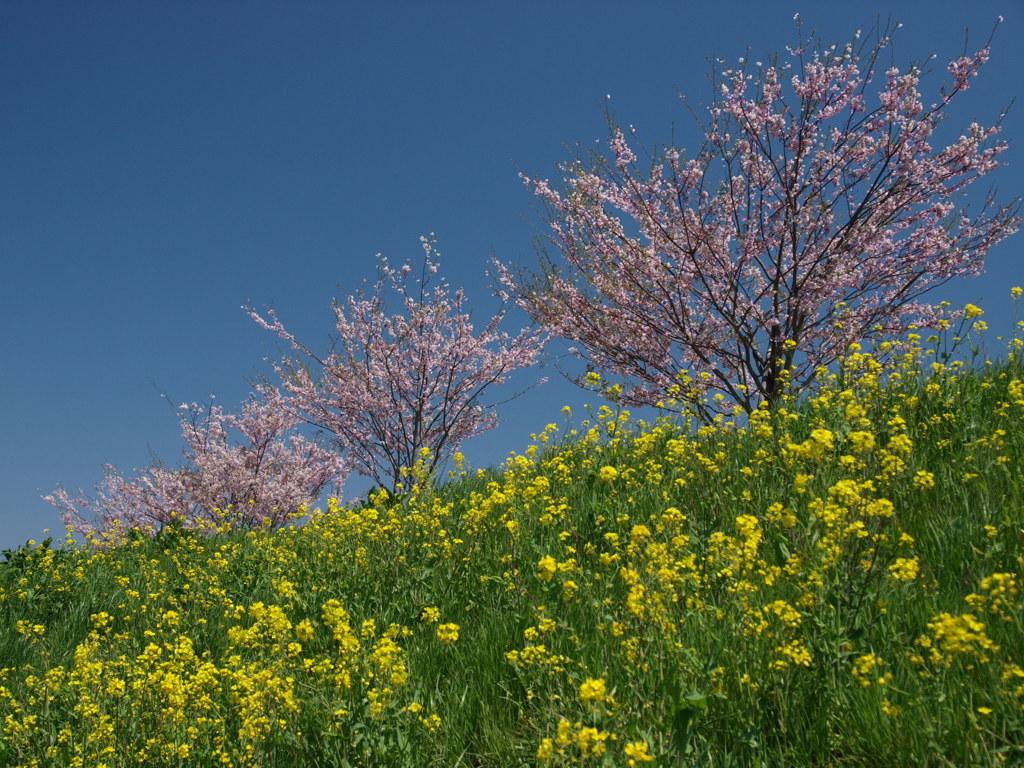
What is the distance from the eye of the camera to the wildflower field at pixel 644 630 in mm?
2658

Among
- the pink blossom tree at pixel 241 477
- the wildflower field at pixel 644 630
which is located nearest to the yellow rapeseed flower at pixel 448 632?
the wildflower field at pixel 644 630

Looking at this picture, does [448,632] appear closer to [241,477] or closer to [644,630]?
[644,630]

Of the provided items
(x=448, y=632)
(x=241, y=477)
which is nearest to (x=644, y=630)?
(x=448, y=632)

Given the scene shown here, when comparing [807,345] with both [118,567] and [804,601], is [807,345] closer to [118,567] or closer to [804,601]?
[804,601]

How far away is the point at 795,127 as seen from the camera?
11.4m

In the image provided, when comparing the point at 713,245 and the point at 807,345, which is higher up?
the point at 713,245

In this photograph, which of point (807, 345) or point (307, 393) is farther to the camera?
point (307, 393)

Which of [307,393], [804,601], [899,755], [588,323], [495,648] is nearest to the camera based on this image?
[899,755]

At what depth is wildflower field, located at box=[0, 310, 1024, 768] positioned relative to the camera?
2.66 metres

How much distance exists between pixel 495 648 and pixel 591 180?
34.8 ft

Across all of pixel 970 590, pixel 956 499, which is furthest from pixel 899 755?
pixel 956 499

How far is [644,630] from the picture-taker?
10.0ft

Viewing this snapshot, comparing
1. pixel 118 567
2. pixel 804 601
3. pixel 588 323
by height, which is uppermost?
pixel 588 323

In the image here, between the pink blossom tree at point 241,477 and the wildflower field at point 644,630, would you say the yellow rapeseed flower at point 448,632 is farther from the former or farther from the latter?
the pink blossom tree at point 241,477
